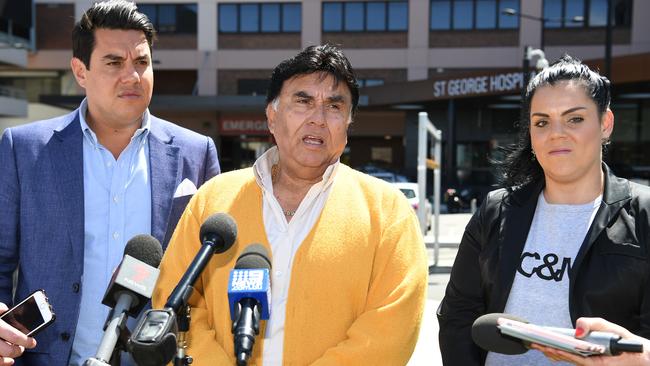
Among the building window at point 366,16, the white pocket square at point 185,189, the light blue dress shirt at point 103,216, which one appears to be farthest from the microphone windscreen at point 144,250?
the building window at point 366,16

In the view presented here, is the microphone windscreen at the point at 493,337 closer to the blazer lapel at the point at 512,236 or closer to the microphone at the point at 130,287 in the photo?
the blazer lapel at the point at 512,236

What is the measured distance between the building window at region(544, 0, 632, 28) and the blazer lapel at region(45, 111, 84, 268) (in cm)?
3526

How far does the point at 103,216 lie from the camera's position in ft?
10.2

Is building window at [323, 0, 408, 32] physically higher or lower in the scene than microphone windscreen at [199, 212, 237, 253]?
higher

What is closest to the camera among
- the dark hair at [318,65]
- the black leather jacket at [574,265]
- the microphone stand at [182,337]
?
the microphone stand at [182,337]

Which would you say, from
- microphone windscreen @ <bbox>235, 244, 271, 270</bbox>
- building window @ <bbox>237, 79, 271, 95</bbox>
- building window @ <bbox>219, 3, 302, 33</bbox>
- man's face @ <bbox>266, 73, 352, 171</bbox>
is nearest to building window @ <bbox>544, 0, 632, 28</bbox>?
building window @ <bbox>219, 3, 302, 33</bbox>

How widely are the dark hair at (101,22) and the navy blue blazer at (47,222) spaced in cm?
36

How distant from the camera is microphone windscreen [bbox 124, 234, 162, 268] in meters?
2.11

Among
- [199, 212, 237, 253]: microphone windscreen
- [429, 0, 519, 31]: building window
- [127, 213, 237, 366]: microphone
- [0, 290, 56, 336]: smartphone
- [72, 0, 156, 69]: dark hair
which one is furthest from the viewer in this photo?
[429, 0, 519, 31]: building window

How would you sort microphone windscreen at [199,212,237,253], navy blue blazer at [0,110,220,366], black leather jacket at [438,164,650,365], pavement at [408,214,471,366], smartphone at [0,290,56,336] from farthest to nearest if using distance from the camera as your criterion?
pavement at [408,214,471,366] → navy blue blazer at [0,110,220,366] → black leather jacket at [438,164,650,365] → smartphone at [0,290,56,336] → microphone windscreen at [199,212,237,253]

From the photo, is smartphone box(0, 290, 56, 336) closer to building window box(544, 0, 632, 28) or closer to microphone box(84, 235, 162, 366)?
microphone box(84, 235, 162, 366)

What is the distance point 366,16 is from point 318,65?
36.8 metres

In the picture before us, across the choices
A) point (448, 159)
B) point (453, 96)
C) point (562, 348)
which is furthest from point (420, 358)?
point (448, 159)

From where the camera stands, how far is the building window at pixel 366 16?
3809 centimetres
